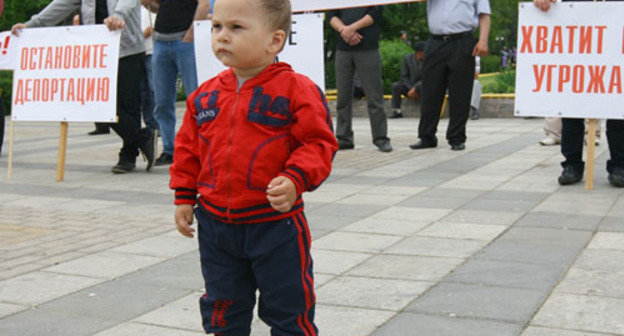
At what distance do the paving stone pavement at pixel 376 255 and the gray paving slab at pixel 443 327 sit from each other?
1cm

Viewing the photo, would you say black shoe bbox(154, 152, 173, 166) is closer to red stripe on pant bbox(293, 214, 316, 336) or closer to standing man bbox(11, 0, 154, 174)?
standing man bbox(11, 0, 154, 174)

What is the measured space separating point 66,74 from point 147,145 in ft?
3.17

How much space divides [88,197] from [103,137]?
18.0ft

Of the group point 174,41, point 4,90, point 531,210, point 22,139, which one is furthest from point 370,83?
point 4,90

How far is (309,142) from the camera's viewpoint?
273cm

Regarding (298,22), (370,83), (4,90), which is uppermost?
(298,22)

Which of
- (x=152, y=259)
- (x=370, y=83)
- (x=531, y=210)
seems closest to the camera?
(x=152, y=259)

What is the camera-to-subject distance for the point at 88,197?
708cm

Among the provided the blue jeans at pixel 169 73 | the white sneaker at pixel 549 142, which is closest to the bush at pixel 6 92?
the blue jeans at pixel 169 73

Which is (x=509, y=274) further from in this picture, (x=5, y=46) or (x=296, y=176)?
(x=5, y=46)

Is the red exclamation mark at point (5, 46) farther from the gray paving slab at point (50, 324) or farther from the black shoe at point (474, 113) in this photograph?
the black shoe at point (474, 113)

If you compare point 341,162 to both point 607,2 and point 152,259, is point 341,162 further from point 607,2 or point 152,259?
point 152,259

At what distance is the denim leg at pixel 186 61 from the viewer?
8.71 meters

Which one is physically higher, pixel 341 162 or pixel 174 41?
pixel 174 41
